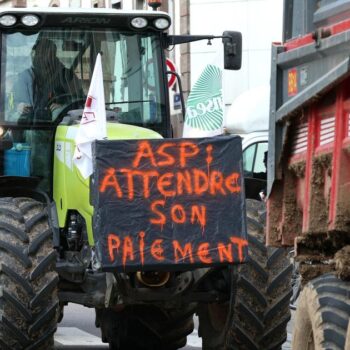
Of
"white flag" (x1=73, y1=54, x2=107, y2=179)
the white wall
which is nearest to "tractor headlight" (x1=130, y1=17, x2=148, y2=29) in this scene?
"white flag" (x1=73, y1=54, x2=107, y2=179)

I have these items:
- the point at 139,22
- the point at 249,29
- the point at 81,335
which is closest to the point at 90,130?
the point at 139,22

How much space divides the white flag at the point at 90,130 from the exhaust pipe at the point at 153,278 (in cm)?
92

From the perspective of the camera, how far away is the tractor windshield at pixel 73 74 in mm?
12016

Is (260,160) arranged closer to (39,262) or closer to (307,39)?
(39,262)

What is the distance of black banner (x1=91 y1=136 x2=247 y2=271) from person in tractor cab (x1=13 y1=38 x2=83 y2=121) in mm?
1891

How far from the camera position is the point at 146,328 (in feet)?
42.6

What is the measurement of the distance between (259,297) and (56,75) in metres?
2.57

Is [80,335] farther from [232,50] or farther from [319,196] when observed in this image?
[319,196]

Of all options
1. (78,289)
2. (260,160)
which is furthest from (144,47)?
(260,160)

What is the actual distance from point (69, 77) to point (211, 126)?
150 centimetres

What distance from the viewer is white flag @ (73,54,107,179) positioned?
34.3ft

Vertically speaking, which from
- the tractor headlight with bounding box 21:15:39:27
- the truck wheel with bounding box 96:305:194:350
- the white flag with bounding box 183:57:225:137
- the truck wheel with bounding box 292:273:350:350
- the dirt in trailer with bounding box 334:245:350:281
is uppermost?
the tractor headlight with bounding box 21:15:39:27

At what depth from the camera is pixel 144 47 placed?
12430 millimetres

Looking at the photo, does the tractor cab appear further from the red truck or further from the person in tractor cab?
the red truck
